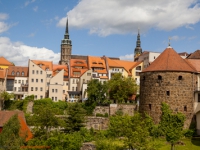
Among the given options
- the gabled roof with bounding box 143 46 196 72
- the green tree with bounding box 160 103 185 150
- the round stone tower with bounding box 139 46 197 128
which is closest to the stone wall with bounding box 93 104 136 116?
the round stone tower with bounding box 139 46 197 128

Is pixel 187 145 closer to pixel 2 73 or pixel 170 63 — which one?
pixel 170 63

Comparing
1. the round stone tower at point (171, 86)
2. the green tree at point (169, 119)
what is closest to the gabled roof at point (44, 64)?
the round stone tower at point (171, 86)

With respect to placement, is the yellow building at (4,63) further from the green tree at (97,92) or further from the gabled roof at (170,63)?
the gabled roof at (170,63)

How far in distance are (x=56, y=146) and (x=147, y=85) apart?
18.3 m

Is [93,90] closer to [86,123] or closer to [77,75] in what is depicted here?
[86,123]

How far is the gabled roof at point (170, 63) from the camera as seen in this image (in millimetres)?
42000

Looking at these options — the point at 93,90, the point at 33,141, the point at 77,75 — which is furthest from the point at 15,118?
the point at 77,75

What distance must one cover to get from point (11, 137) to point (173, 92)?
23005 millimetres

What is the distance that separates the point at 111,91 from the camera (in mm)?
57406

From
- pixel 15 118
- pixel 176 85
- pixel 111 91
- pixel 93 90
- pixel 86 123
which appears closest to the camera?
pixel 15 118

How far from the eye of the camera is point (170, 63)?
42.7 m

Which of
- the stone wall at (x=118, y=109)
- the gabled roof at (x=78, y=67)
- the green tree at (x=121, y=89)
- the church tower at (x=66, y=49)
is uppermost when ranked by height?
the church tower at (x=66, y=49)

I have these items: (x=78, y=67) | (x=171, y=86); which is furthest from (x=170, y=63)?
(x=78, y=67)

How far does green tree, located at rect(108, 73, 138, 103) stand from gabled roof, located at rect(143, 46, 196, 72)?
42.7 ft
